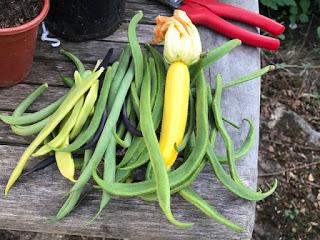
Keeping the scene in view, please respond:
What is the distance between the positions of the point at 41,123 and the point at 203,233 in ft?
1.26

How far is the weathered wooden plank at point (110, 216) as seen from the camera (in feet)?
3.88

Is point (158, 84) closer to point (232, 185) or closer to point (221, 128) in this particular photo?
point (221, 128)

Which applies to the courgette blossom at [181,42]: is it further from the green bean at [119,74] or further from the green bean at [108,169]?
the green bean at [108,169]

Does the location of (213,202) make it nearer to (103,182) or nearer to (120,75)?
(103,182)

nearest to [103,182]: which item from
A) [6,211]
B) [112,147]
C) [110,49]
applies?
[112,147]

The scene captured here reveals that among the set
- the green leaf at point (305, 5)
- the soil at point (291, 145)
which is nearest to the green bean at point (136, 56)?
the soil at point (291, 145)

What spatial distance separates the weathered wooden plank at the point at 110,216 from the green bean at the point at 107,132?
0.06m

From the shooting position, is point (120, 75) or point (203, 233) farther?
point (120, 75)

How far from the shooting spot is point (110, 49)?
1.43 meters

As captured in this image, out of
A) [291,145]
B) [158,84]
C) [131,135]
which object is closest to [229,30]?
[158,84]

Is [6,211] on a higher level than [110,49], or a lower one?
lower

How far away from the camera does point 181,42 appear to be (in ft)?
4.18

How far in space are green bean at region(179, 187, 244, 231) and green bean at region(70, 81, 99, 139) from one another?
0.24 metres

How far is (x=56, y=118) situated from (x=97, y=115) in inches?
3.2
